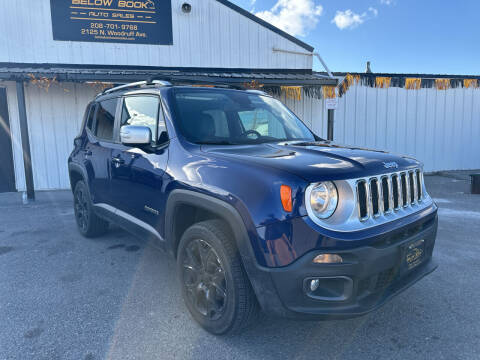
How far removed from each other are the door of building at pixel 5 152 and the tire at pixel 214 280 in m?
8.62

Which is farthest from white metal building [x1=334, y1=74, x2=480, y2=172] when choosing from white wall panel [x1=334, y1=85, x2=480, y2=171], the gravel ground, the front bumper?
the front bumper

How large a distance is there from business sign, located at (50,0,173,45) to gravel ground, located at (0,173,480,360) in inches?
284

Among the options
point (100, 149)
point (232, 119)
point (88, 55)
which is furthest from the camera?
point (88, 55)

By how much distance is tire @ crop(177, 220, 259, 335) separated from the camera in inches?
91.5

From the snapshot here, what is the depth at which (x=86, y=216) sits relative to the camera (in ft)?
16.2

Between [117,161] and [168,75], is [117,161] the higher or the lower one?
the lower one

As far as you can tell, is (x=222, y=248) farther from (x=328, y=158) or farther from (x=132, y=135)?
(x=132, y=135)

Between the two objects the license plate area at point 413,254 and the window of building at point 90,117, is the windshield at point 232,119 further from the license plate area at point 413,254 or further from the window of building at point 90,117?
the window of building at point 90,117

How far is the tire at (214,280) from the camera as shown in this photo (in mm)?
2324

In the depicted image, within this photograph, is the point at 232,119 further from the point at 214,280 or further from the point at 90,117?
the point at 90,117

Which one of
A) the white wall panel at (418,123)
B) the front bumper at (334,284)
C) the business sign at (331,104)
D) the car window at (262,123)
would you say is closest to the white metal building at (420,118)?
the white wall panel at (418,123)

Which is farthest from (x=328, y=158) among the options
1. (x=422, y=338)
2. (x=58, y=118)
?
(x=58, y=118)

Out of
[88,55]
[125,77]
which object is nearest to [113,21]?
[88,55]

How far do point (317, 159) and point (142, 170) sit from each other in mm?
1620
